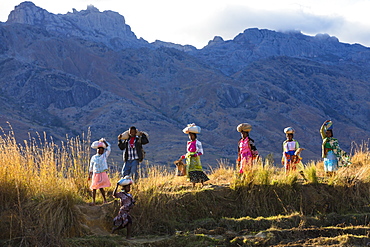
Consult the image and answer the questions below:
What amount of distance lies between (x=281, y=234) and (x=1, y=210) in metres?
4.47

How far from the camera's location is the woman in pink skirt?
8430mm

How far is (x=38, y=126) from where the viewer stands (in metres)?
120

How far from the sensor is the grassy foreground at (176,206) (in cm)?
650

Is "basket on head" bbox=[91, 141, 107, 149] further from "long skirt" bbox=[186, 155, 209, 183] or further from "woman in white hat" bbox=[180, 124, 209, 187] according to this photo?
"long skirt" bbox=[186, 155, 209, 183]


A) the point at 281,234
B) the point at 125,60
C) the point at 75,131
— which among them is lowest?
the point at 281,234

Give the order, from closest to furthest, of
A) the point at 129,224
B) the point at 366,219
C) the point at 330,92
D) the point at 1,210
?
the point at 1,210, the point at 129,224, the point at 366,219, the point at 330,92

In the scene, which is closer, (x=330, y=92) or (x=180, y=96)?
(x=180, y=96)

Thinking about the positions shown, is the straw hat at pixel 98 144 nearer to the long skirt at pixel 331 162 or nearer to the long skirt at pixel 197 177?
the long skirt at pixel 197 177

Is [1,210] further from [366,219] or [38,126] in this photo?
[38,126]

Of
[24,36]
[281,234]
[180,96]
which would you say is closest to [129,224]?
[281,234]

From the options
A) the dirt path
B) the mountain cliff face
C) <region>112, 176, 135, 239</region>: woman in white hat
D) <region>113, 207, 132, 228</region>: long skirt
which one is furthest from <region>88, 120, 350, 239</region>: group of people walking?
the mountain cliff face

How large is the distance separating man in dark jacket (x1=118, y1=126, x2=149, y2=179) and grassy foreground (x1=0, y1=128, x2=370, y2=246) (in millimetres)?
534

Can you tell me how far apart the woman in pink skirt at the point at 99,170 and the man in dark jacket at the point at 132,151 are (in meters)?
0.59

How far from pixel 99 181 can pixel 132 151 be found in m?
1.27
